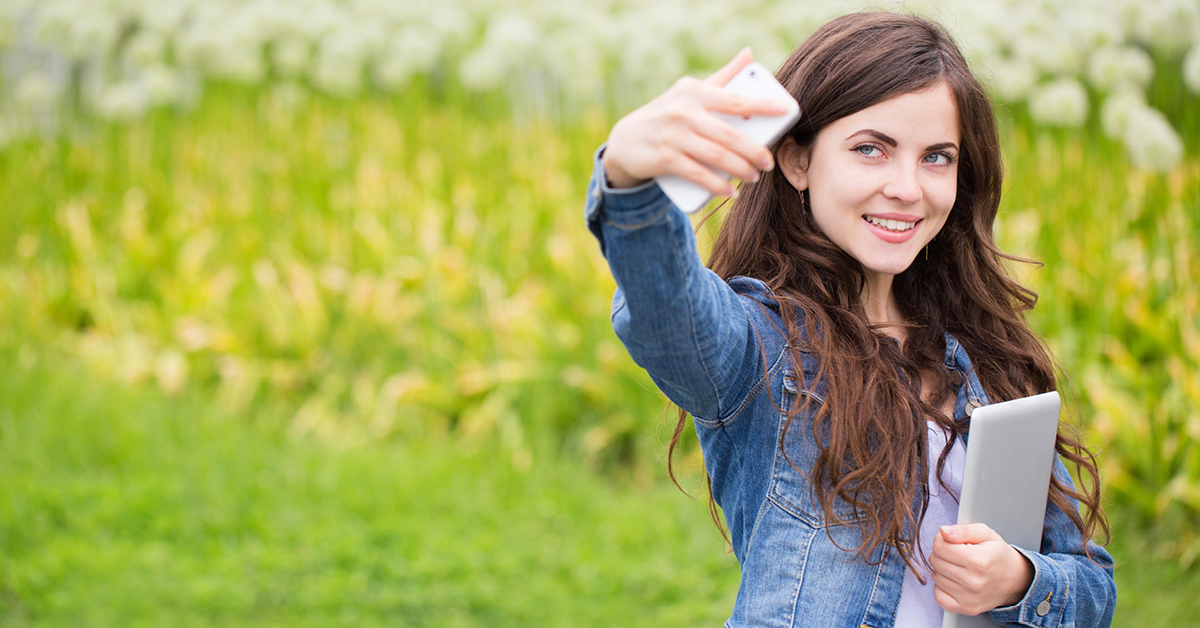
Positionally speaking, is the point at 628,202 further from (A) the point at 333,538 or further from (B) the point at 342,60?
(B) the point at 342,60

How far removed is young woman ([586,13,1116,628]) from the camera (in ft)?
3.65

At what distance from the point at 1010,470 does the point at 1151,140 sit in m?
2.78

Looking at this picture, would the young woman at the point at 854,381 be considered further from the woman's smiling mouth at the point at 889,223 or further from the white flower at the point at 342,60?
the white flower at the point at 342,60

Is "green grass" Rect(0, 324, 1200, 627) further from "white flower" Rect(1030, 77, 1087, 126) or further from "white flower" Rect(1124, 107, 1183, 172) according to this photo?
"white flower" Rect(1030, 77, 1087, 126)

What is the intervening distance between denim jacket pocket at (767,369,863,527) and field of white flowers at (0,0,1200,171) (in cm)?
310

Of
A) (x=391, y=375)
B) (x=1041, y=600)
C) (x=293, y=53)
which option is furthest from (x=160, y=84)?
(x=1041, y=600)

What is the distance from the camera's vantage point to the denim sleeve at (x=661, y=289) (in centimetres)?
92

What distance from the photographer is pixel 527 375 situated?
370cm

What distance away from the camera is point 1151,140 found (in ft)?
11.1

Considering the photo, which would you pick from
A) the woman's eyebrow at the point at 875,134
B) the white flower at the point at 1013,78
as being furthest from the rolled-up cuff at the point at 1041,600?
the white flower at the point at 1013,78

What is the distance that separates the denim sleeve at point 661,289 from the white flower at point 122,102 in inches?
197

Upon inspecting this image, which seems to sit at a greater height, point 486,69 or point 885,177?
point 486,69

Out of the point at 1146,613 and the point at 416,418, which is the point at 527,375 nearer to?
the point at 416,418

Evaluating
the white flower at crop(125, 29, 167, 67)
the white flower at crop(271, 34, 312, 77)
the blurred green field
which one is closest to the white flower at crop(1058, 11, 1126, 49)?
the blurred green field
